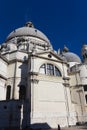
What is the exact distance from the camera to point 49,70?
88.6 ft

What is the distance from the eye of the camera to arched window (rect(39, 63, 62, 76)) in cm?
2640

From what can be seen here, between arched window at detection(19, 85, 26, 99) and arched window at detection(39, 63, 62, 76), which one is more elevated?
arched window at detection(39, 63, 62, 76)

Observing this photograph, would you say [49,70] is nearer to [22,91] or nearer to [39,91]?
[39,91]

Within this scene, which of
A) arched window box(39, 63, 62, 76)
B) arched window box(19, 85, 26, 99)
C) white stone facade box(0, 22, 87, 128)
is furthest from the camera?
arched window box(19, 85, 26, 99)

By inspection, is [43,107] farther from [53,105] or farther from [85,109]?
[85,109]

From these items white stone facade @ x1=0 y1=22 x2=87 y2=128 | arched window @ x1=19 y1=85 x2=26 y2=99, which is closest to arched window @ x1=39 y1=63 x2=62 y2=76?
white stone facade @ x1=0 y1=22 x2=87 y2=128

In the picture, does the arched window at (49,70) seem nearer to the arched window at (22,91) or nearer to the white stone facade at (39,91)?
the white stone facade at (39,91)

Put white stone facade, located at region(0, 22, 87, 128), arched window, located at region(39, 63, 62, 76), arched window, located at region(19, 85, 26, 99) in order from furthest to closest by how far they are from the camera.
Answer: arched window, located at region(19, 85, 26, 99) → arched window, located at region(39, 63, 62, 76) → white stone facade, located at region(0, 22, 87, 128)

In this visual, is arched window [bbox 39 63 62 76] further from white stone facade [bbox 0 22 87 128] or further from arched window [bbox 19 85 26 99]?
arched window [bbox 19 85 26 99]

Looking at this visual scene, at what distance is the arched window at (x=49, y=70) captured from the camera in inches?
1040

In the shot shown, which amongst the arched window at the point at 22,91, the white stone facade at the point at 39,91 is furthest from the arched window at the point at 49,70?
the arched window at the point at 22,91

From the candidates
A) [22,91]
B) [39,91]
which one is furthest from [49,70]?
[22,91]

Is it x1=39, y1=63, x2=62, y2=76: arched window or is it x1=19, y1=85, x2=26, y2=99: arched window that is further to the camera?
x1=19, y1=85, x2=26, y2=99: arched window

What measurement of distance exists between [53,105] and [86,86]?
1169cm
